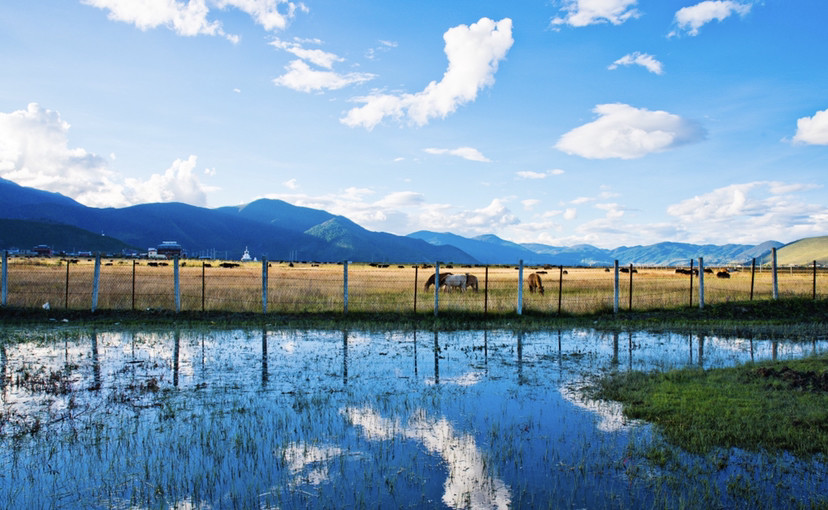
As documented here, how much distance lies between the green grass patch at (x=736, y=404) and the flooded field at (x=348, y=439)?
47cm

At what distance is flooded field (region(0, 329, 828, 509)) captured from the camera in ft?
18.0

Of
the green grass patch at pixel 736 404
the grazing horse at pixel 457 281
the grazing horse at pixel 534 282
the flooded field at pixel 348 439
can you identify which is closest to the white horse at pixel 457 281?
the grazing horse at pixel 457 281

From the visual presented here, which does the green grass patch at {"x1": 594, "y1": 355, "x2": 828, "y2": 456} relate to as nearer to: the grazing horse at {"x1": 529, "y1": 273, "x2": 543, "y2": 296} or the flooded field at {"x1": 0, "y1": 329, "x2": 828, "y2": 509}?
the flooded field at {"x1": 0, "y1": 329, "x2": 828, "y2": 509}

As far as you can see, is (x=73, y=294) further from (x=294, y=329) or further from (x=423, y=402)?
(x=423, y=402)

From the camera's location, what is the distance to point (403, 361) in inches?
491

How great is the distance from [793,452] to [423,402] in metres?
5.36

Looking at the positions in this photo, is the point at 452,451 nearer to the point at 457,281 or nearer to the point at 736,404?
the point at 736,404

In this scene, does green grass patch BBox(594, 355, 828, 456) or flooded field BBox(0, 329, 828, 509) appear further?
green grass patch BBox(594, 355, 828, 456)

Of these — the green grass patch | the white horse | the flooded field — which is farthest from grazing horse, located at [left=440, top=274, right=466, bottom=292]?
the green grass patch

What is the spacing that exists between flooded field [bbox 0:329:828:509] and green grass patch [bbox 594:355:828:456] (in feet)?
1.54

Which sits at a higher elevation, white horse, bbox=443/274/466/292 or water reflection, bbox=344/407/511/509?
white horse, bbox=443/274/466/292

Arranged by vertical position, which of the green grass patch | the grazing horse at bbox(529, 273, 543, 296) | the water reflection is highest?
the grazing horse at bbox(529, 273, 543, 296)

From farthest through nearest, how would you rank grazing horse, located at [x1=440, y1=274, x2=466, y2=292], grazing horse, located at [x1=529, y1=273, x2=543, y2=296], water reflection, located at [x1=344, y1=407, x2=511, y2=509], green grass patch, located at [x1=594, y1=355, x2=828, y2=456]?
1. grazing horse, located at [x1=529, y1=273, x2=543, y2=296]
2. grazing horse, located at [x1=440, y1=274, x2=466, y2=292]
3. green grass patch, located at [x1=594, y1=355, x2=828, y2=456]
4. water reflection, located at [x1=344, y1=407, x2=511, y2=509]

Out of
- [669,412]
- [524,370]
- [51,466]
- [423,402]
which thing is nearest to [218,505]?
[51,466]
